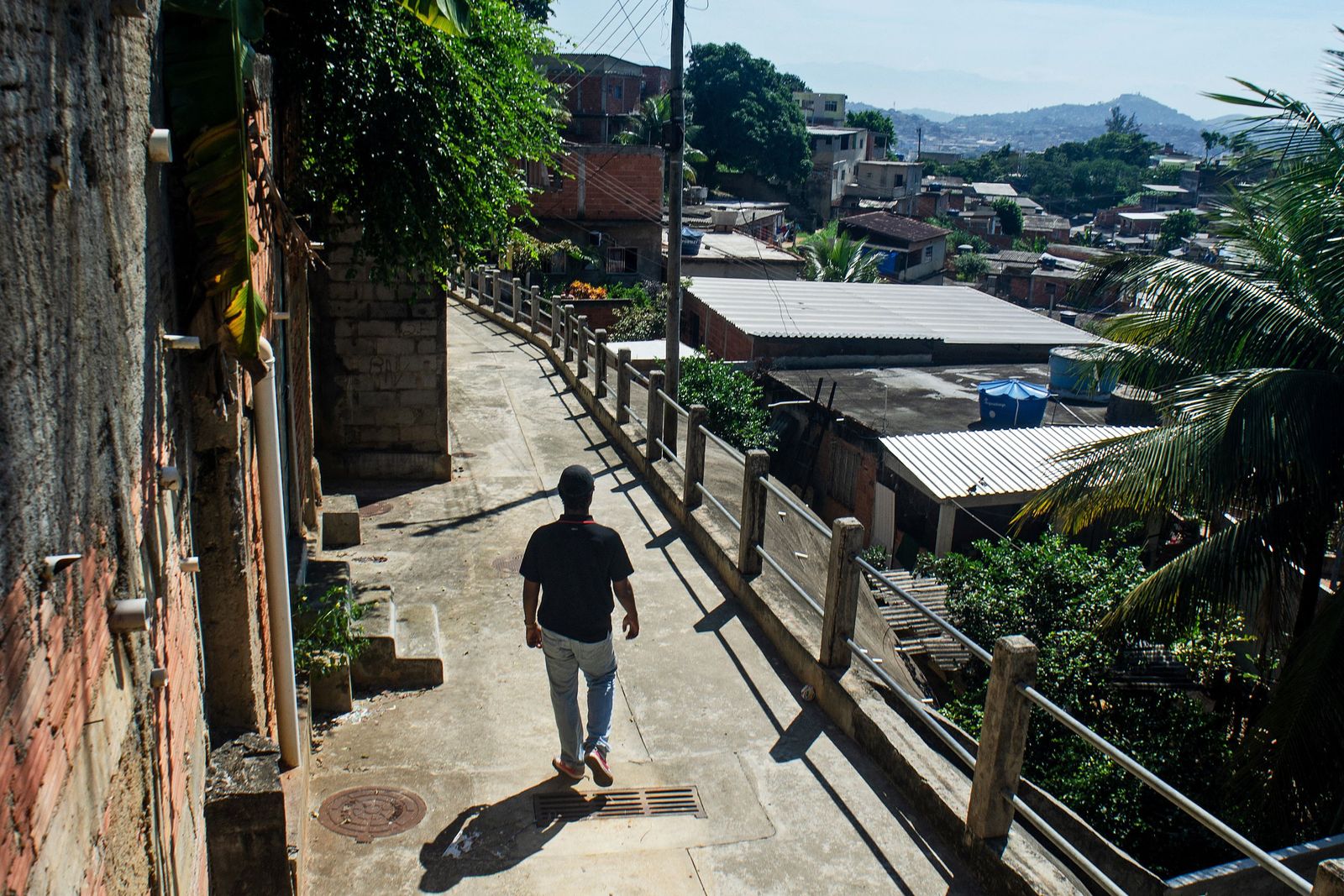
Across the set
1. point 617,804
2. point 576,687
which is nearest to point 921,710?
point 617,804

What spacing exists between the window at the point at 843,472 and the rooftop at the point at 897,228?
131 feet

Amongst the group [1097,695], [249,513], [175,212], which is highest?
[175,212]

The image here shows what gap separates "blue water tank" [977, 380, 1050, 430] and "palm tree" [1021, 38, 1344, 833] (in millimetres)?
9879

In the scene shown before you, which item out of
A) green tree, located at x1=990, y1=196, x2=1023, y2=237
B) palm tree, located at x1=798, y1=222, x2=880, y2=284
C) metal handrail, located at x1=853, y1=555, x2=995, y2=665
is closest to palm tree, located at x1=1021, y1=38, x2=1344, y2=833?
Result: metal handrail, located at x1=853, y1=555, x2=995, y2=665

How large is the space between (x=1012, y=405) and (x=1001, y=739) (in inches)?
594

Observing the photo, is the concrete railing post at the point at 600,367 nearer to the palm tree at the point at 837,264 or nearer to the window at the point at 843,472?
the window at the point at 843,472

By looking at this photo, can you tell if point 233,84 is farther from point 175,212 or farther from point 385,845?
point 385,845

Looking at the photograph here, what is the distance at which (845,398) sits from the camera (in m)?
21.5

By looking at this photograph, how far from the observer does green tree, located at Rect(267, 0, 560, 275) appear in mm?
8477

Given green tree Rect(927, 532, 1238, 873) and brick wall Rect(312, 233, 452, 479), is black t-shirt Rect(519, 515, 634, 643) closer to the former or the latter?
green tree Rect(927, 532, 1238, 873)

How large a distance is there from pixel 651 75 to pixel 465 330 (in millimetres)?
56174

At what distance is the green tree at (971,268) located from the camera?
60844 millimetres

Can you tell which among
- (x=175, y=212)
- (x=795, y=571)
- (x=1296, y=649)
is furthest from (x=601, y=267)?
(x=175, y=212)

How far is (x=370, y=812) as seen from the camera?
555 centimetres
